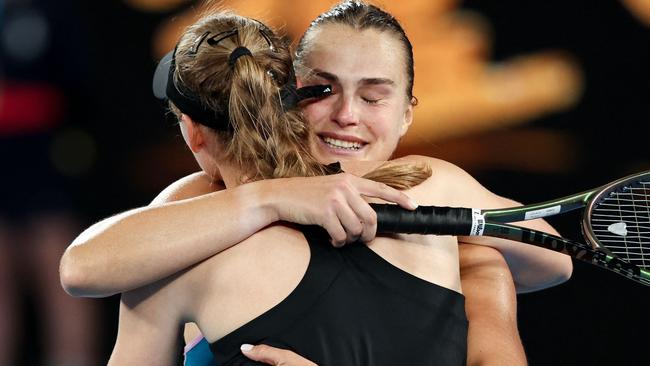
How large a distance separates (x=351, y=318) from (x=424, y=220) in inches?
8.4

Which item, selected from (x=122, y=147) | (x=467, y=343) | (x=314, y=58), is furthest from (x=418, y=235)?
(x=122, y=147)

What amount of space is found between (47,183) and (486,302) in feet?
6.53

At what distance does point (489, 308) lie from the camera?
1803mm

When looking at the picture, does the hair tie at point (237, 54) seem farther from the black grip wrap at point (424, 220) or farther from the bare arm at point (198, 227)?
the black grip wrap at point (424, 220)

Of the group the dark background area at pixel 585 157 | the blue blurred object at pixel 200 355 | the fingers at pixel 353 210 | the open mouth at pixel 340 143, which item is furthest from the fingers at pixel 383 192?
the dark background area at pixel 585 157

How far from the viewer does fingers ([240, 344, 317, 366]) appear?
142cm

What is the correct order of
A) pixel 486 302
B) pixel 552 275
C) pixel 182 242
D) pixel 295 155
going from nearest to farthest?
pixel 182 242 → pixel 295 155 → pixel 486 302 → pixel 552 275

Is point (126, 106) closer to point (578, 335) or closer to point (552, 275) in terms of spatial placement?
point (578, 335)

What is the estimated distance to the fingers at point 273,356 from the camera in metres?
1.42

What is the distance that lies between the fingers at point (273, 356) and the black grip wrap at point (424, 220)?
234 millimetres

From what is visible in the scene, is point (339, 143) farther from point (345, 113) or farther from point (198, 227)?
point (198, 227)

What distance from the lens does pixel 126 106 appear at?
3.36 metres

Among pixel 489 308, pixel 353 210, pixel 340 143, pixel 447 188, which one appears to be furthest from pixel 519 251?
pixel 353 210

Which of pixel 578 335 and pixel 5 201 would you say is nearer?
pixel 578 335
